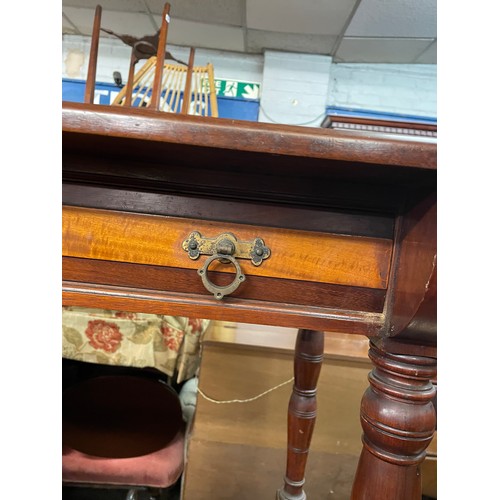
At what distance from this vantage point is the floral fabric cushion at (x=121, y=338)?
3.28 ft

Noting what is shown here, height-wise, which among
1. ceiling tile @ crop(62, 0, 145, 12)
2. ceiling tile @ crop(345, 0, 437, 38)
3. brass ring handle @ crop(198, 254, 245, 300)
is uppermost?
ceiling tile @ crop(62, 0, 145, 12)

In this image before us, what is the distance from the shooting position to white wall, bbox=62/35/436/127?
7.61 feet

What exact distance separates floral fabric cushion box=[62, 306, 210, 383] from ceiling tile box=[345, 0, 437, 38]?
1.59m

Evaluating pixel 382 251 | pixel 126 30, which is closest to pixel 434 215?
pixel 382 251

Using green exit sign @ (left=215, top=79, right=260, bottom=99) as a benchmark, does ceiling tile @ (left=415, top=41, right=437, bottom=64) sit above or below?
above

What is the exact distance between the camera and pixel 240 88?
93.7 inches

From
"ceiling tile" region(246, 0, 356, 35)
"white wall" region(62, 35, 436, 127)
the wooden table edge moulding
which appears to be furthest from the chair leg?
"white wall" region(62, 35, 436, 127)

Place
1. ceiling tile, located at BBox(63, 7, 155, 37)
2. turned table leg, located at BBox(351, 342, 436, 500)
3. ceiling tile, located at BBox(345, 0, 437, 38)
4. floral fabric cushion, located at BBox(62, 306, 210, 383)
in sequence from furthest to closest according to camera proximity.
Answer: ceiling tile, located at BBox(63, 7, 155, 37) → ceiling tile, located at BBox(345, 0, 437, 38) → floral fabric cushion, located at BBox(62, 306, 210, 383) → turned table leg, located at BBox(351, 342, 436, 500)

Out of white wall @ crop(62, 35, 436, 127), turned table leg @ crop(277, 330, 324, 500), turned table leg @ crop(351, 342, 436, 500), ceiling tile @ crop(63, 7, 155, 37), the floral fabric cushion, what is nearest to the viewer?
turned table leg @ crop(351, 342, 436, 500)

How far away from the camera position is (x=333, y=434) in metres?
0.97

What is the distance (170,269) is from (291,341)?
0.72m

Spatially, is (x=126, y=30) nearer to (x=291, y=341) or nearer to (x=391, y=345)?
(x=291, y=341)

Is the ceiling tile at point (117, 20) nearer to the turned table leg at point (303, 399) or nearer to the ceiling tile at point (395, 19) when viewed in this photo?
the ceiling tile at point (395, 19)

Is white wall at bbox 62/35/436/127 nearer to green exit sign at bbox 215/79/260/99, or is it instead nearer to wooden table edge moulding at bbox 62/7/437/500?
green exit sign at bbox 215/79/260/99
